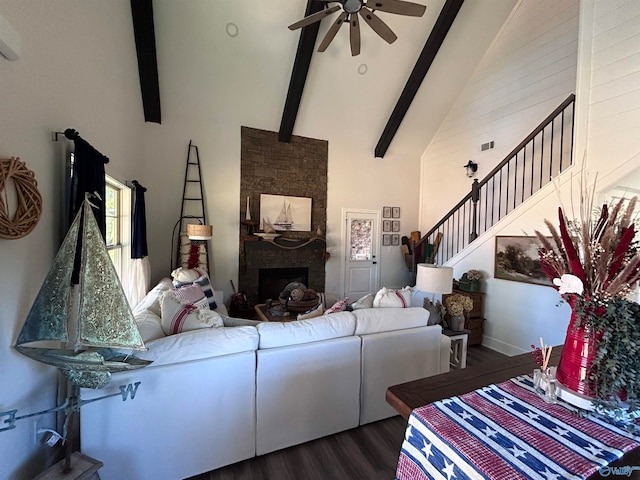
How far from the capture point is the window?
3.04 meters

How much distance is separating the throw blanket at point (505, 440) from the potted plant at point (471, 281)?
11.0ft

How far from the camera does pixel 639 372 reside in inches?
36.2

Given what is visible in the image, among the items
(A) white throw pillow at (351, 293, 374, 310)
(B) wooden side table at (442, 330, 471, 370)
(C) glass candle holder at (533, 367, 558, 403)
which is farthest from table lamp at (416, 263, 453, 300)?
(C) glass candle holder at (533, 367, 558, 403)

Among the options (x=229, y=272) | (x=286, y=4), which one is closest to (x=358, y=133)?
(x=286, y=4)

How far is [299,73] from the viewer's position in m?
4.52

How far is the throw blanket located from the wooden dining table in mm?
64

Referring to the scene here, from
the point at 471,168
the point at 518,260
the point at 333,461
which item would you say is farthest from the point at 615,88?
the point at 333,461

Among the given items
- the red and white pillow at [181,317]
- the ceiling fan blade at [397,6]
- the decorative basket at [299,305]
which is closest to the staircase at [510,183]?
the ceiling fan blade at [397,6]

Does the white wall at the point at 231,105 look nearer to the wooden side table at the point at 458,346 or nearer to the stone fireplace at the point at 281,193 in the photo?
the stone fireplace at the point at 281,193

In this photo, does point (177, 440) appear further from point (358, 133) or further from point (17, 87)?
point (358, 133)

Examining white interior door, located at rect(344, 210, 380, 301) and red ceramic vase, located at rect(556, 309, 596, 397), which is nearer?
red ceramic vase, located at rect(556, 309, 596, 397)

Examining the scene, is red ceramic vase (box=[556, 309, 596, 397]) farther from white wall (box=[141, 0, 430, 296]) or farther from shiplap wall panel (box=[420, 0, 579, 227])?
white wall (box=[141, 0, 430, 296])

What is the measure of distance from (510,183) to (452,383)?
4.66 m

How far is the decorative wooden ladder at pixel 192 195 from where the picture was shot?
15.8ft
